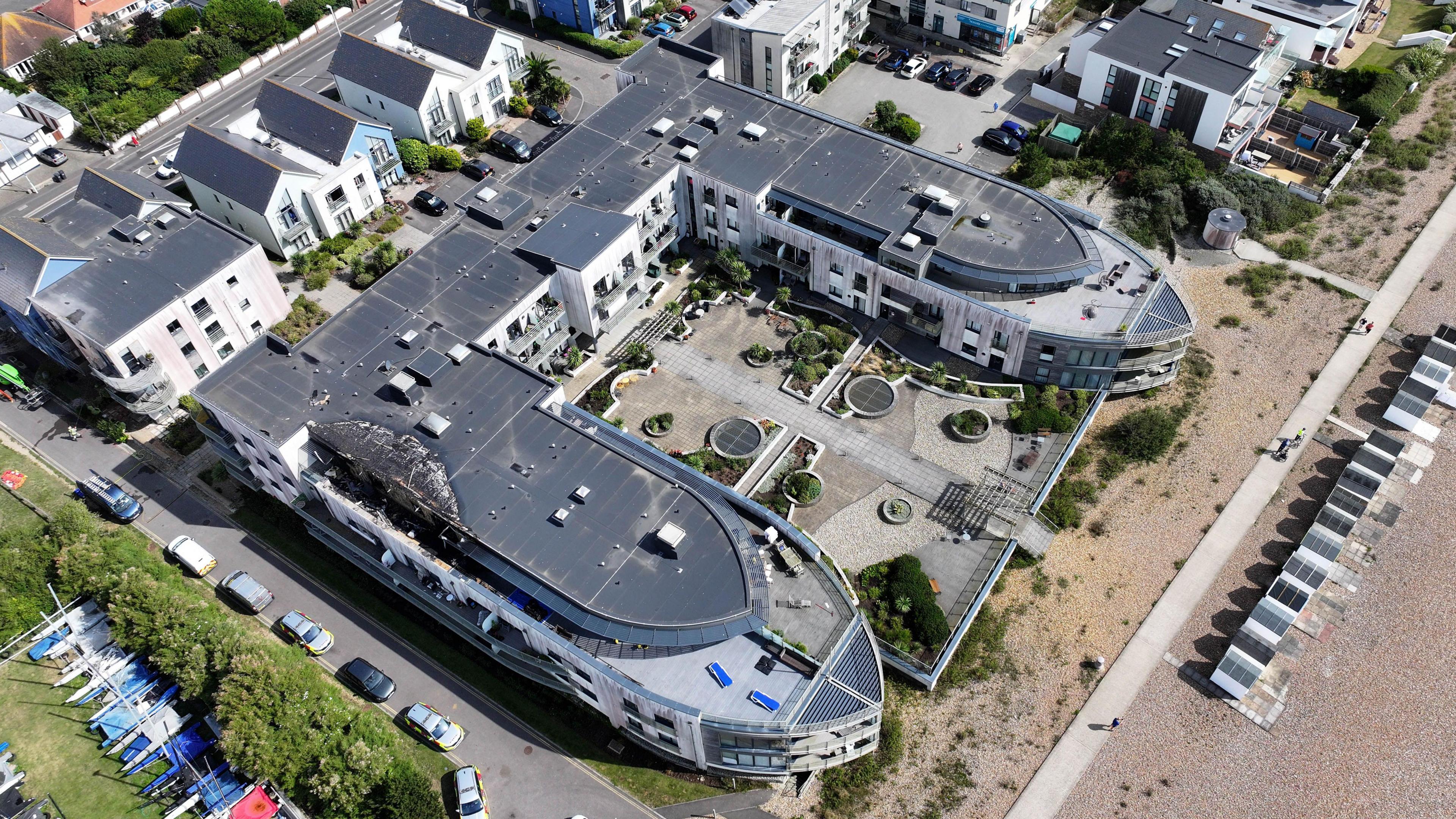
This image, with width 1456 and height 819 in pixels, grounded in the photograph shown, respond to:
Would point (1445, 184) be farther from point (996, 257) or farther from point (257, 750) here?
point (257, 750)

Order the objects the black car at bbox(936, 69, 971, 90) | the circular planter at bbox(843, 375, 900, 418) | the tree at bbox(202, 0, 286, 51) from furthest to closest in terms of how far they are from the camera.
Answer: the tree at bbox(202, 0, 286, 51) → the black car at bbox(936, 69, 971, 90) → the circular planter at bbox(843, 375, 900, 418)

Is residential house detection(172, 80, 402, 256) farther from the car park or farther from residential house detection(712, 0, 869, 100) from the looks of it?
the car park

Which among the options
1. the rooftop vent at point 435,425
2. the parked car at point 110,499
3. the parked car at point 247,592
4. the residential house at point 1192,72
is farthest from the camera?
the residential house at point 1192,72

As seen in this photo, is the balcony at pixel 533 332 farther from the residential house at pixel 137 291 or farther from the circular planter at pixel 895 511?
the circular planter at pixel 895 511

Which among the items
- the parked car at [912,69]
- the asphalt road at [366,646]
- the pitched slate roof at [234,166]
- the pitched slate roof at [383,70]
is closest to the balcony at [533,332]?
the asphalt road at [366,646]

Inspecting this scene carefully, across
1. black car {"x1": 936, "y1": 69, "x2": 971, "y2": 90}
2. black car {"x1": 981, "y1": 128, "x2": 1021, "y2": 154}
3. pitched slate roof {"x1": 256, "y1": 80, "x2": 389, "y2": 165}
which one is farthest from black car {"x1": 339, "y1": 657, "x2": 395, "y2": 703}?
black car {"x1": 936, "y1": 69, "x2": 971, "y2": 90}

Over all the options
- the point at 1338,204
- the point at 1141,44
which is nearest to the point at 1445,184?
the point at 1338,204
